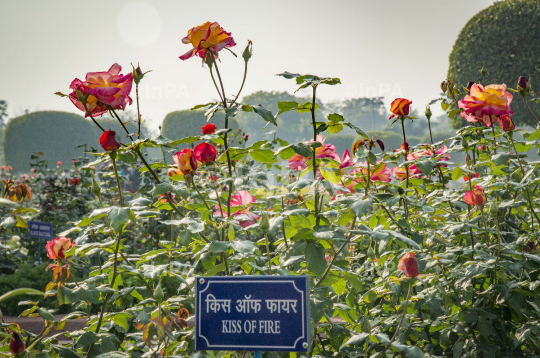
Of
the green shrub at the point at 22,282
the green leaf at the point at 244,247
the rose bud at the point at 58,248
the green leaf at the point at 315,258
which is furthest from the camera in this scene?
the green shrub at the point at 22,282

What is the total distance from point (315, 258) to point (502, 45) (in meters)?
9.13

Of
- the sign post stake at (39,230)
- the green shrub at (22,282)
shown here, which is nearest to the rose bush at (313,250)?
the green shrub at (22,282)

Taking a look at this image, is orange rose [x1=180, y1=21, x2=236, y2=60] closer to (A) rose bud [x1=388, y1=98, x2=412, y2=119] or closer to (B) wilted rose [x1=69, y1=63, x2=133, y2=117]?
(B) wilted rose [x1=69, y1=63, x2=133, y2=117]

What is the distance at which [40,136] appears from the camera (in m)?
21.5

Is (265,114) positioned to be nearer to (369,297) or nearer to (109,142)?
(109,142)

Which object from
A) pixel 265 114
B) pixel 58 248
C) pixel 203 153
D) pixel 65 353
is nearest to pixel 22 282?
pixel 58 248

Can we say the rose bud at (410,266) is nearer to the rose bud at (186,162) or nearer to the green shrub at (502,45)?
the rose bud at (186,162)

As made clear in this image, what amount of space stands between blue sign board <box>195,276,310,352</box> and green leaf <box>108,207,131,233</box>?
215mm

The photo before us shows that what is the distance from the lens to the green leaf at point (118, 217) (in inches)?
34.5

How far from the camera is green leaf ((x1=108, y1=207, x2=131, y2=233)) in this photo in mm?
877

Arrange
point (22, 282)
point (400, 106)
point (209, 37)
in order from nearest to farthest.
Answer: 1. point (209, 37)
2. point (400, 106)
3. point (22, 282)

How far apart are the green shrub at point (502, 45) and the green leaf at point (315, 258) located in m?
7.74

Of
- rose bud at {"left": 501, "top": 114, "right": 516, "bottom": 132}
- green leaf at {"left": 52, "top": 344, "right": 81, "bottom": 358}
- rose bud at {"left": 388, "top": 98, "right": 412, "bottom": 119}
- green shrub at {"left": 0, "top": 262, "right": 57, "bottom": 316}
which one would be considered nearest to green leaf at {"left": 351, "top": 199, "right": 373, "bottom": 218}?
rose bud at {"left": 388, "top": 98, "right": 412, "bottom": 119}

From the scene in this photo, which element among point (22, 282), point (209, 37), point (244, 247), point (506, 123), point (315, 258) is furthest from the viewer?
point (22, 282)
